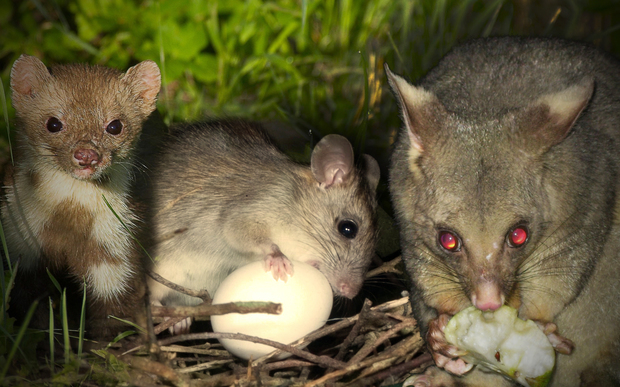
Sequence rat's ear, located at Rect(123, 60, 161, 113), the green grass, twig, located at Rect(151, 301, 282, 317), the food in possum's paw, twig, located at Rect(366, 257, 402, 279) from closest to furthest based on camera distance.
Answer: the food in possum's paw, twig, located at Rect(151, 301, 282, 317), rat's ear, located at Rect(123, 60, 161, 113), twig, located at Rect(366, 257, 402, 279), the green grass

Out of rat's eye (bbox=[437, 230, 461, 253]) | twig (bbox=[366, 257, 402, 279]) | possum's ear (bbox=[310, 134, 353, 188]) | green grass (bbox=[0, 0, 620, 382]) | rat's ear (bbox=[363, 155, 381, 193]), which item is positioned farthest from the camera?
green grass (bbox=[0, 0, 620, 382])

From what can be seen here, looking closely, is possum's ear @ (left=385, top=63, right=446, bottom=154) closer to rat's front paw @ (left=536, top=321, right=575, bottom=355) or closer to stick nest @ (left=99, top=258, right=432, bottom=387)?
stick nest @ (left=99, top=258, right=432, bottom=387)

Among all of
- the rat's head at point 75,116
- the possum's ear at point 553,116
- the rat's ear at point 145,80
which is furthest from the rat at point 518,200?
the rat's head at point 75,116

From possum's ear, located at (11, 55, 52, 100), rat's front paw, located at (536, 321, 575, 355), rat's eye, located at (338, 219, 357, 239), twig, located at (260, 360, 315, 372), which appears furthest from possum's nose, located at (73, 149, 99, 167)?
rat's front paw, located at (536, 321, 575, 355)

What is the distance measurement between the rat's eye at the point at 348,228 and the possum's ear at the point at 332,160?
0.26 m

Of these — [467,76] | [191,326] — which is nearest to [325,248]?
[191,326]

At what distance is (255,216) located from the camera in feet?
12.6

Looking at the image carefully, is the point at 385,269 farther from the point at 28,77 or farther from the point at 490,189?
the point at 28,77

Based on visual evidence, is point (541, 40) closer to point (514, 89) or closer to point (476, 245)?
point (514, 89)

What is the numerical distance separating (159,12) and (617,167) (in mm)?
4051

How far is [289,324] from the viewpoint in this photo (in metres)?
3.23

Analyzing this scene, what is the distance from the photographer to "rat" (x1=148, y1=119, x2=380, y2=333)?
12.6ft

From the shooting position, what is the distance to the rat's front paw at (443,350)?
3.18m

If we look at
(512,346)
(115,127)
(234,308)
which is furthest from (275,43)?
(512,346)
